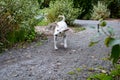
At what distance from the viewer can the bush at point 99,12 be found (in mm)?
18266

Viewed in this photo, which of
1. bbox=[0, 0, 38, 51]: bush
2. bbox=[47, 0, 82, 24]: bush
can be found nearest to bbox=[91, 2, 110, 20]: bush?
bbox=[47, 0, 82, 24]: bush

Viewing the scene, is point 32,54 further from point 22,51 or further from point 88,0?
point 88,0

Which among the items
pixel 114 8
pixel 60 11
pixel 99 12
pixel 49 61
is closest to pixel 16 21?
pixel 49 61

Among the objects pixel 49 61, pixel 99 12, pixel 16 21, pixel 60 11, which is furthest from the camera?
pixel 99 12

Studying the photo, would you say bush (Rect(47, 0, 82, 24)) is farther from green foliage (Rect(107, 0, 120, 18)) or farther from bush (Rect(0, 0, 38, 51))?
green foliage (Rect(107, 0, 120, 18))

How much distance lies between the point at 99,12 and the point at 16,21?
10.8 meters

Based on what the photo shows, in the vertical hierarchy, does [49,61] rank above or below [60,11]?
below

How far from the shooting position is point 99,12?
18.4m

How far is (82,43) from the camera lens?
8367 millimetres

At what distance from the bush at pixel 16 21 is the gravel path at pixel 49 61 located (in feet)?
1.90

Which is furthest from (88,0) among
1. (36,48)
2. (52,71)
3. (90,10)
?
(52,71)

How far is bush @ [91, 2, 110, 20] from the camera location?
18.3 m

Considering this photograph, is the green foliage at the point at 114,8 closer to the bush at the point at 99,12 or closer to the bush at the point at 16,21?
the bush at the point at 99,12

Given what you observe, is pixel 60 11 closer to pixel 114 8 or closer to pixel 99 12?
pixel 99 12
